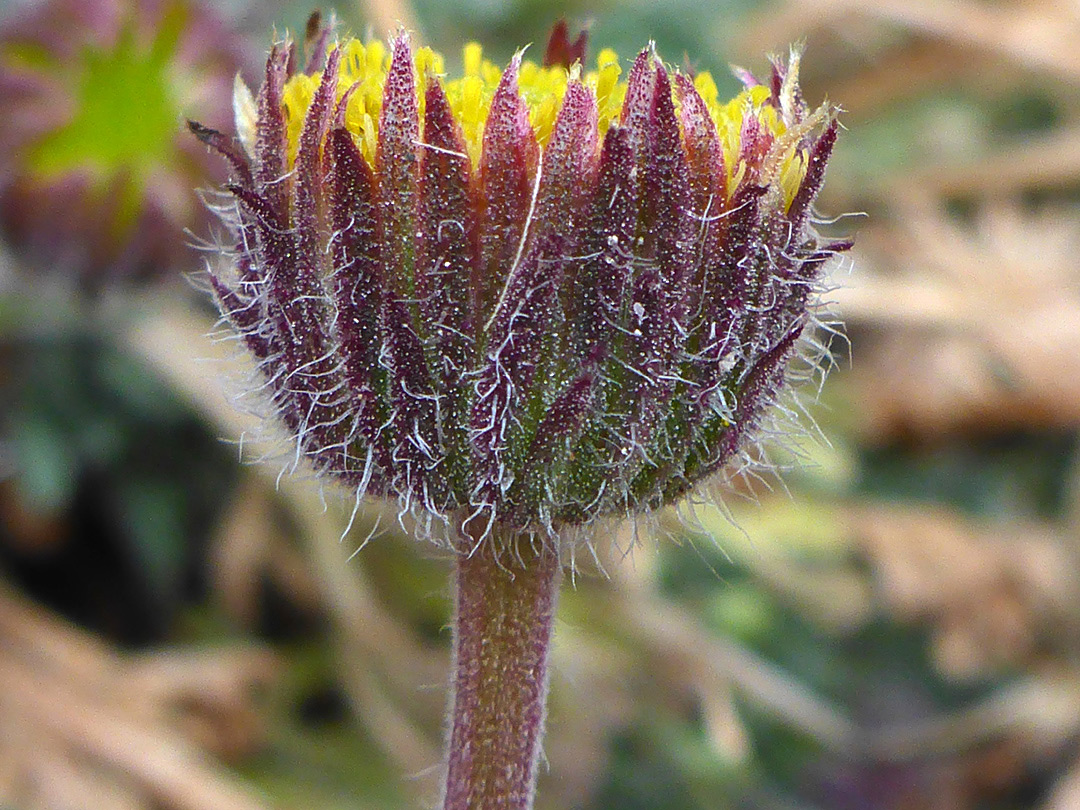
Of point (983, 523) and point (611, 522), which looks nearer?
point (611, 522)

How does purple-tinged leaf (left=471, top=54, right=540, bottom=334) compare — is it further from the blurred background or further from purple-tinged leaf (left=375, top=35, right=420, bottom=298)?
the blurred background

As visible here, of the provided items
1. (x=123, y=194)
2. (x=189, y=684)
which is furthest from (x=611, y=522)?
(x=189, y=684)

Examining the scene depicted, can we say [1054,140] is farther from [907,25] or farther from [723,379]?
[723,379]

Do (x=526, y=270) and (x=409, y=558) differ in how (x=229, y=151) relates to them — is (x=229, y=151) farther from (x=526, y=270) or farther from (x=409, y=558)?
(x=409, y=558)

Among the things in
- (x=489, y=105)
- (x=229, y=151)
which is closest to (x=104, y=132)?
(x=229, y=151)

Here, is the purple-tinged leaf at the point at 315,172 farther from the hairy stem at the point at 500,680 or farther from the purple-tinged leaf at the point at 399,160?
the hairy stem at the point at 500,680

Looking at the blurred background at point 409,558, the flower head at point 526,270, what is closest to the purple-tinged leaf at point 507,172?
the flower head at point 526,270

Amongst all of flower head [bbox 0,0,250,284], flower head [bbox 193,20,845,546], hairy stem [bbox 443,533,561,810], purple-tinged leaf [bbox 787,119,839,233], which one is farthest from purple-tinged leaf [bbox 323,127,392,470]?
flower head [bbox 0,0,250,284]
